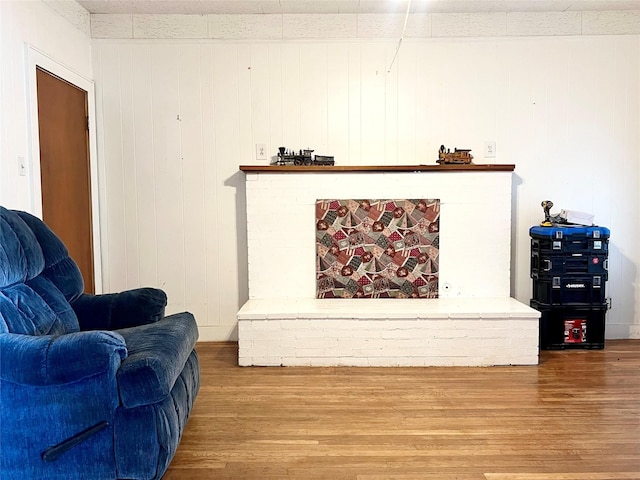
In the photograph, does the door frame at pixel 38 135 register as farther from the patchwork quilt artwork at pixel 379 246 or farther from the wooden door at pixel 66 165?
the patchwork quilt artwork at pixel 379 246

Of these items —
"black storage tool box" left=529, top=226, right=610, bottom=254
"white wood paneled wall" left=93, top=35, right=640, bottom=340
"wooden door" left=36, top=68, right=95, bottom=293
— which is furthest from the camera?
"white wood paneled wall" left=93, top=35, right=640, bottom=340

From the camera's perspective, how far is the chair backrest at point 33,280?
7.23ft

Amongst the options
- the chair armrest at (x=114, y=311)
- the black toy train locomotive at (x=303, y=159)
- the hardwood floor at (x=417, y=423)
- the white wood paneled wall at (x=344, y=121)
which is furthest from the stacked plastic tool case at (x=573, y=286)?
the chair armrest at (x=114, y=311)

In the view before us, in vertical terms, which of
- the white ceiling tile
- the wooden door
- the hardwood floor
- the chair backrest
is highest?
the white ceiling tile

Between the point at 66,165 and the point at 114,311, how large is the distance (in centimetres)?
160

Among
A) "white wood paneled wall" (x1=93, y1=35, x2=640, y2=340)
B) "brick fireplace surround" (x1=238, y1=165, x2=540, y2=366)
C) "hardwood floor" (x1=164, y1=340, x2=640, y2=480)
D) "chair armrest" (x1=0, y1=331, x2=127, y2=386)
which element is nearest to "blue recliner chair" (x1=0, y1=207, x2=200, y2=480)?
"chair armrest" (x1=0, y1=331, x2=127, y2=386)

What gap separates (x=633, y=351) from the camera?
4012 mm

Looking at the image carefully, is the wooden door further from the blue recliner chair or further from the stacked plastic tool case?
the stacked plastic tool case

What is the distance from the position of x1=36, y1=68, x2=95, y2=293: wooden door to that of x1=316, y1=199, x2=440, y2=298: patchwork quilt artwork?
5.92 ft

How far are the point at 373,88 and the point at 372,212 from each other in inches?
40.1

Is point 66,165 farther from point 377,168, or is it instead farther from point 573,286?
point 573,286

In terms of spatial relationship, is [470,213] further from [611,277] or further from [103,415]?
[103,415]

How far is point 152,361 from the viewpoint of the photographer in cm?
200

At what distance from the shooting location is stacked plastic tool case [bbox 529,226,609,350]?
3982mm
